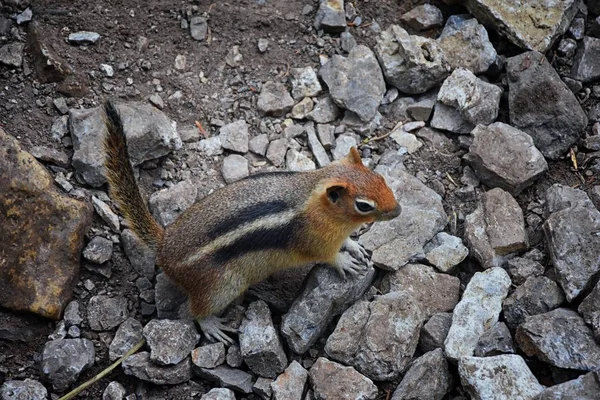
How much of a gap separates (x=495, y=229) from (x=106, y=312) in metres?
2.94

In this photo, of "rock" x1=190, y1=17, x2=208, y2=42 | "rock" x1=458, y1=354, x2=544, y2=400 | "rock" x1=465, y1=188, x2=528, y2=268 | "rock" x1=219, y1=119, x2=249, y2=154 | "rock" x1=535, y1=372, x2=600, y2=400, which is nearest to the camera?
"rock" x1=535, y1=372, x2=600, y2=400

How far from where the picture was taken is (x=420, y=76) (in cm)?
600

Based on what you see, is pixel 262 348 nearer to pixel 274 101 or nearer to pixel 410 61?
pixel 274 101

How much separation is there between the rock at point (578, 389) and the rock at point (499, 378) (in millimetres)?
154

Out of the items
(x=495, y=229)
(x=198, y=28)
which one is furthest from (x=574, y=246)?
(x=198, y=28)

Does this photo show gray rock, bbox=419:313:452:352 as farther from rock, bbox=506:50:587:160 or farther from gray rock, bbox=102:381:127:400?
gray rock, bbox=102:381:127:400

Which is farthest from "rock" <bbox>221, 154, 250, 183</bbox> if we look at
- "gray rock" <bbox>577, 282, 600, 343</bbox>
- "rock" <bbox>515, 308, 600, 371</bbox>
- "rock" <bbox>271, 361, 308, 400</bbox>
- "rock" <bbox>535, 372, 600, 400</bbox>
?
"rock" <bbox>535, 372, 600, 400</bbox>

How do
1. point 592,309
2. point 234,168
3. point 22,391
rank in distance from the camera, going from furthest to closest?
point 234,168 → point 22,391 → point 592,309

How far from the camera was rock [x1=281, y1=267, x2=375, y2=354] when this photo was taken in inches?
186

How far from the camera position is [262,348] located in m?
4.59

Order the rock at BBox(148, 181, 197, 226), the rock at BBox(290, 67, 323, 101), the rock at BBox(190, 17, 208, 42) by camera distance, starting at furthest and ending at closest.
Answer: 1. the rock at BBox(190, 17, 208, 42)
2. the rock at BBox(290, 67, 323, 101)
3. the rock at BBox(148, 181, 197, 226)

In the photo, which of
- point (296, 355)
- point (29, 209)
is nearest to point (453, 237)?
point (296, 355)

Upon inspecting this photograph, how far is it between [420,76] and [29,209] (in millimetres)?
3381

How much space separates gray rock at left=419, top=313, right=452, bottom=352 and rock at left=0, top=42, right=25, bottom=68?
3872mm
